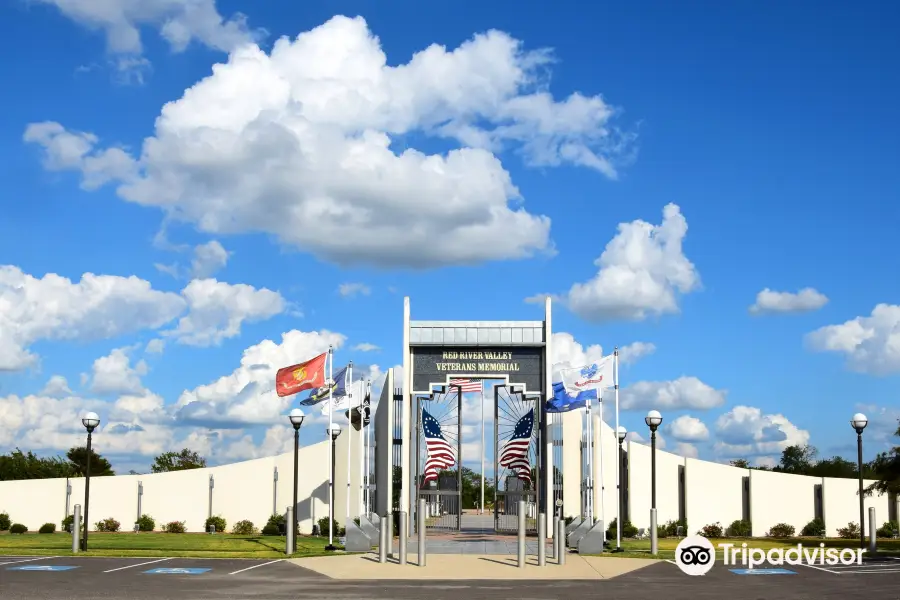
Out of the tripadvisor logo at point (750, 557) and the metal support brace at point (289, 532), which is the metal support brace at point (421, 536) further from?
the tripadvisor logo at point (750, 557)

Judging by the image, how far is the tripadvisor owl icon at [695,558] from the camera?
995 inches

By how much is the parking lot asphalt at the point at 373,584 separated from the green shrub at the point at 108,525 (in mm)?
17121

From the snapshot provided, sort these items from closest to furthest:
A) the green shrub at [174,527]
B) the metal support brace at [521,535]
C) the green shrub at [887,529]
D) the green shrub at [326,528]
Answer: the metal support brace at [521,535] < the green shrub at [326,528] < the green shrub at [887,529] < the green shrub at [174,527]

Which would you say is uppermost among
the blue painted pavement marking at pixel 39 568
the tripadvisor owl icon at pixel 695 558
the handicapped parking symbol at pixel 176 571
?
the tripadvisor owl icon at pixel 695 558

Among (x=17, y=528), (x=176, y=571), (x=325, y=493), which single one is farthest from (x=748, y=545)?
(x=17, y=528)

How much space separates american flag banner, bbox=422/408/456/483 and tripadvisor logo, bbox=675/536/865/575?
10.1 meters

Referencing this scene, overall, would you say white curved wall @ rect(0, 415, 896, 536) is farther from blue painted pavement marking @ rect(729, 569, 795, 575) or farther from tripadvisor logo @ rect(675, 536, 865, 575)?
blue painted pavement marking @ rect(729, 569, 795, 575)

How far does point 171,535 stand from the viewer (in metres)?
41.4

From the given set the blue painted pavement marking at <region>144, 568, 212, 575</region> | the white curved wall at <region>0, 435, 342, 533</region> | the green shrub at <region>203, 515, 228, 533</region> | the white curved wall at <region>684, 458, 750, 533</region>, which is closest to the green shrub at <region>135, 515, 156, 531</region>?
the white curved wall at <region>0, 435, 342, 533</region>

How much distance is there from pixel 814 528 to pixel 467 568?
23.6 metres

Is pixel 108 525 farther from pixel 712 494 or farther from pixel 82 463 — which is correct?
pixel 82 463

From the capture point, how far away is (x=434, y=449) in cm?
3759

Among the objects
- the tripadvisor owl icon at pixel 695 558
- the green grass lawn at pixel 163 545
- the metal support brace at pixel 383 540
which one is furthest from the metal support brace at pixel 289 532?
the tripadvisor owl icon at pixel 695 558

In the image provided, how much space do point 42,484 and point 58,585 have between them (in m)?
25.3
